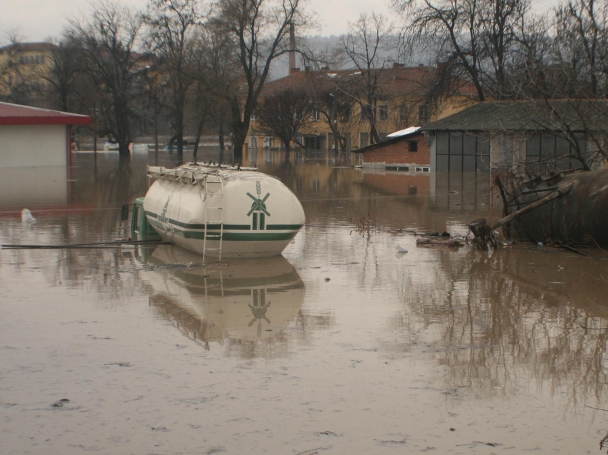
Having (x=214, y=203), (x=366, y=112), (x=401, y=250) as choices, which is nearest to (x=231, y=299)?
(x=214, y=203)

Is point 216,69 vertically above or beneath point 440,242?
above

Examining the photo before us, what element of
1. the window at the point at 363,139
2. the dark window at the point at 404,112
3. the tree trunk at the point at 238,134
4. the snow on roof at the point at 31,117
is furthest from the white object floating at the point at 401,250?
the window at the point at 363,139

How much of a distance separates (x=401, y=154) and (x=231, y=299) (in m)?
42.3

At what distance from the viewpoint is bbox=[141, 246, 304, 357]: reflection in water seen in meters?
9.25

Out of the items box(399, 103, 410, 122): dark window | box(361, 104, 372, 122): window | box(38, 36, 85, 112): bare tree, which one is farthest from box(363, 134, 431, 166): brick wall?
box(38, 36, 85, 112): bare tree

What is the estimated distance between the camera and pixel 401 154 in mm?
52406

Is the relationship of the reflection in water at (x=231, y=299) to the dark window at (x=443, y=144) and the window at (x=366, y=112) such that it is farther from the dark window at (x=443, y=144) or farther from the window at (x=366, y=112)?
the window at (x=366, y=112)

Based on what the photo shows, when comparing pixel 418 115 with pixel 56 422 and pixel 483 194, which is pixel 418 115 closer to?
pixel 483 194

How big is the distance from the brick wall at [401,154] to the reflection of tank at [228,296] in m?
37.4

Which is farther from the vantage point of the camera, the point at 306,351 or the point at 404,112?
the point at 404,112

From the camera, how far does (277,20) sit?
63.7 m

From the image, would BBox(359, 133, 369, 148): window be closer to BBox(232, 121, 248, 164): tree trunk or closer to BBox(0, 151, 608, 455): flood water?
BBox(232, 121, 248, 164): tree trunk

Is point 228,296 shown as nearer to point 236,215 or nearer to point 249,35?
point 236,215

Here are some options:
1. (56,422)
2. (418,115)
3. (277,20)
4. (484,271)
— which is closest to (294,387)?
(56,422)
